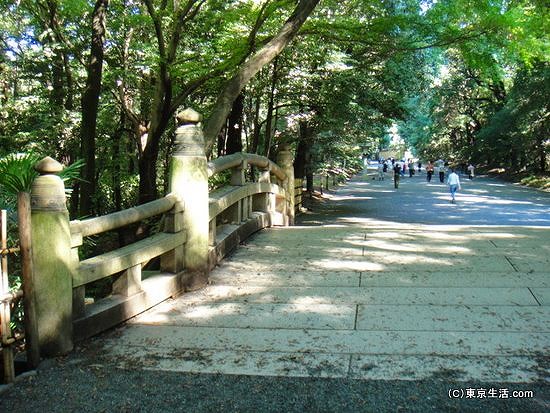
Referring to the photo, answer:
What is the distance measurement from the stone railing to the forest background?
1.23 meters

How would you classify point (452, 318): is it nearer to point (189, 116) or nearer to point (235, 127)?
point (189, 116)

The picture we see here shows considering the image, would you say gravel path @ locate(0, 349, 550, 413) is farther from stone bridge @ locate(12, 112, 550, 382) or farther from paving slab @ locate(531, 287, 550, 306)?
paving slab @ locate(531, 287, 550, 306)

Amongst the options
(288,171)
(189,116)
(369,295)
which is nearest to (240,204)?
(189,116)

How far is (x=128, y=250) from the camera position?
463 centimetres

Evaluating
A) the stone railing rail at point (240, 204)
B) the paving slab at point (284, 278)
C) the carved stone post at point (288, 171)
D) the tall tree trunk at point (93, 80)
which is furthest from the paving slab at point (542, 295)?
the tall tree trunk at point (93, 80)

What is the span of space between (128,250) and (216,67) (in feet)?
21.4

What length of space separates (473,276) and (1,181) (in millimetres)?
4687

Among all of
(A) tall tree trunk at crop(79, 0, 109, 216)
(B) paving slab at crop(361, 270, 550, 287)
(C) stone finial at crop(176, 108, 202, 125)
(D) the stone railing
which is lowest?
(B) paving slab at crop(361, 270, 550, 287)

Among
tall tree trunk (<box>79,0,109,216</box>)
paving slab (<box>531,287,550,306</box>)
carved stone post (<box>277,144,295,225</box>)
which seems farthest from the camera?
carved stone post (<box>277,144,295,225</box>)

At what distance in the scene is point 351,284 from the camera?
5.62 metres

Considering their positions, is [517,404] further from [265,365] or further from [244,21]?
[244,21]

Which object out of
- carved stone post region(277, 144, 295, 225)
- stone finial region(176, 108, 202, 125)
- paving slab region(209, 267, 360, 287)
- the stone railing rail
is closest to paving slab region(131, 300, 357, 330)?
paving slab region(209, 267, 360, 287)

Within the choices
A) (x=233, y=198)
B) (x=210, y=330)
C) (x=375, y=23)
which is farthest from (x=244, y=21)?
(x=210, y=330)

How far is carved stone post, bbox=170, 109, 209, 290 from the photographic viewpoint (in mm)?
5477
